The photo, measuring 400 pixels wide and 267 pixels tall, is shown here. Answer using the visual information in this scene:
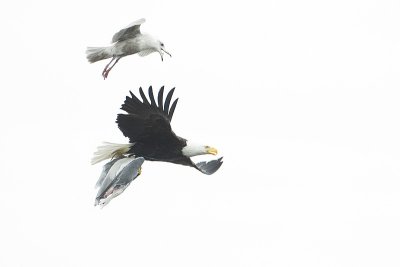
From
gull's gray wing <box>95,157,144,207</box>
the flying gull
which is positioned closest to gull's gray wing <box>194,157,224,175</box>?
the flying gull

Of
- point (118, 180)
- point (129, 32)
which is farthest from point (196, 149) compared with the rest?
point (129, 32)

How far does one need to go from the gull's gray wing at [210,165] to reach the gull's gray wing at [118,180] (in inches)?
124

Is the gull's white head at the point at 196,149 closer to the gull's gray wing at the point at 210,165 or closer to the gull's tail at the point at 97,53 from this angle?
the gull's gray wing at the point at 210,165

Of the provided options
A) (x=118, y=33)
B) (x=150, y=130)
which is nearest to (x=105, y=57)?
(x=118, y=33)

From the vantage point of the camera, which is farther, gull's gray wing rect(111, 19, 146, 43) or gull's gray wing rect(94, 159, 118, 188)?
gull's gray wing rect(111, 19, 146, 43)

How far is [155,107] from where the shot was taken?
27.7m

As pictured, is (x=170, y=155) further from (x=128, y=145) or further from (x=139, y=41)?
(x=139, y=41)

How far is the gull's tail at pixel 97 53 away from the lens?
29.9m

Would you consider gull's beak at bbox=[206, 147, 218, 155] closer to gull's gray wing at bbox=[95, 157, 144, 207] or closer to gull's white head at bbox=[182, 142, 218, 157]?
gull's white head at bbox=[182, 142, 218, 157]

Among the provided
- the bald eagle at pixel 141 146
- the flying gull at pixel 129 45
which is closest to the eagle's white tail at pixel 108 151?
the bald eagle at pixel 141 146

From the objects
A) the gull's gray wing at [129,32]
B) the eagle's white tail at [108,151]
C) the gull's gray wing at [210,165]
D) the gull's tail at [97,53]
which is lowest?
the eagle's white tail at [108,151]

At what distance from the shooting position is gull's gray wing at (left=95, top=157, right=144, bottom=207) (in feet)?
88.3

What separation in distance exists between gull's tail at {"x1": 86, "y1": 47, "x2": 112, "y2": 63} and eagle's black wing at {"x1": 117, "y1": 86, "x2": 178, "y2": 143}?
7.69 feet

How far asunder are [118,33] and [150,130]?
2379 mm
